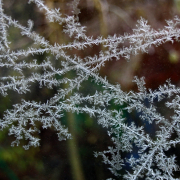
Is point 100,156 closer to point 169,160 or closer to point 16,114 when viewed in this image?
point 169,160

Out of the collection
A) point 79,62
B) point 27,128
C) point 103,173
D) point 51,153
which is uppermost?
point 79,62

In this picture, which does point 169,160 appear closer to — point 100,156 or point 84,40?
point 100,156

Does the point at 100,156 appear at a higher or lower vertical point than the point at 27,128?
lower

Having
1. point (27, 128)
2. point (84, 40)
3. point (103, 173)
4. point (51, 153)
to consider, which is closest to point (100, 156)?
point (103, 173)

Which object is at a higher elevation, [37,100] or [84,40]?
[84,40]

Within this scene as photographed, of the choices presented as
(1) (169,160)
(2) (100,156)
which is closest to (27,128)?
(2) (100,156)

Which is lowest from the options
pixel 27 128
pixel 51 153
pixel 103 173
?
pixel 103 173
